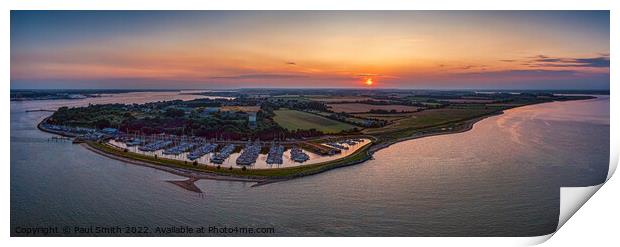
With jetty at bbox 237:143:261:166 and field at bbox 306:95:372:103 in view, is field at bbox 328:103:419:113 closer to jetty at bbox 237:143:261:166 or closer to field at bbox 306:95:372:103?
field at bbox 306:95:372:103

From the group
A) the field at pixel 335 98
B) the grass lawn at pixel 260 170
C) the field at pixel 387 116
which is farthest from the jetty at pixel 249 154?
the field at pixel 387 116

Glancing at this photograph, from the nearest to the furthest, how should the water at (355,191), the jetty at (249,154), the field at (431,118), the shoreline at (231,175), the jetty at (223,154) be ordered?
1. the water at (355,191)
2. the shoreline at (231,175)
3. the jetty at (249,154)
4. the jetty at (223,154)
5. the field at (431,118)

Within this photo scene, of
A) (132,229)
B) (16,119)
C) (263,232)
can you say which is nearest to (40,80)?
(16,119)

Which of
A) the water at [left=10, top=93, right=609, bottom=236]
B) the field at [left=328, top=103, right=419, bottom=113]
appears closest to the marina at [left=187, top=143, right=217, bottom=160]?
the water at [left=10, top=93, right=609, bottom=236]

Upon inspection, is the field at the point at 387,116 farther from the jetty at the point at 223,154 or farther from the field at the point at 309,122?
the jetty at the point at 223,154

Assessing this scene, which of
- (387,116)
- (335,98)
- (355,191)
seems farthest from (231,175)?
(387,116)
